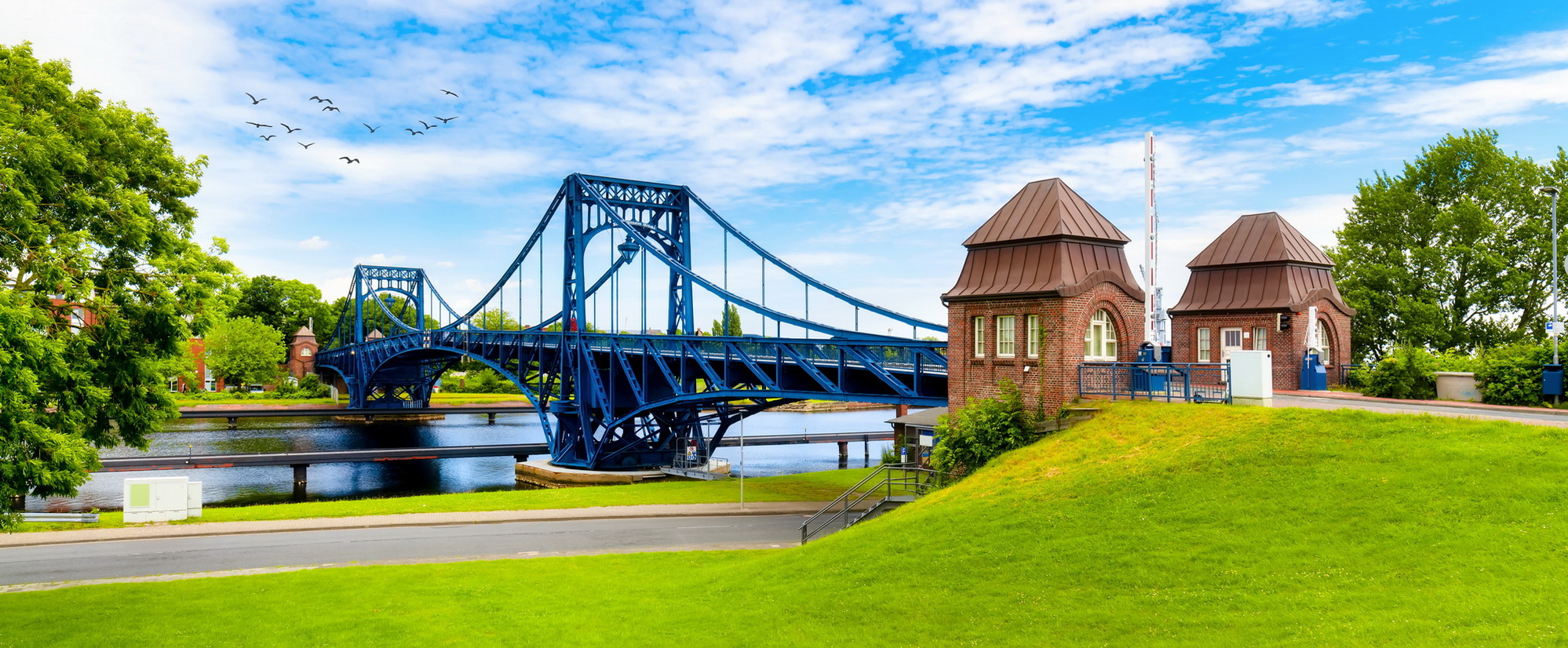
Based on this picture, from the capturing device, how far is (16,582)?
2145 centimetres

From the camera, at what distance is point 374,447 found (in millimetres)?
74812

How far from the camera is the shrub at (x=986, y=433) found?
23594 millimetres

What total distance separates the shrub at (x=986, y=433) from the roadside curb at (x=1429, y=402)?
847 cm

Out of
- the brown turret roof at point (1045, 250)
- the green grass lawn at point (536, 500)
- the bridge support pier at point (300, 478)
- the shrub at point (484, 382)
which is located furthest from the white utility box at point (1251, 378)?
the shrub at point (484, 382)

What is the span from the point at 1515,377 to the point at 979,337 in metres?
13.8

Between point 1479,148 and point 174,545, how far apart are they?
5385 cm

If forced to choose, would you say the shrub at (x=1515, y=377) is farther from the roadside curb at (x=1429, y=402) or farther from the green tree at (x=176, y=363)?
the green tree at (x=176, y=363)

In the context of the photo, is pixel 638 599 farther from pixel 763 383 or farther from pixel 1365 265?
pixel 1365 265

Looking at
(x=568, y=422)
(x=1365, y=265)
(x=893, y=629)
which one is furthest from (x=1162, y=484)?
(x=568, y=422)

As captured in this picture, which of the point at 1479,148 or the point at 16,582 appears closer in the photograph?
the point at 16,582

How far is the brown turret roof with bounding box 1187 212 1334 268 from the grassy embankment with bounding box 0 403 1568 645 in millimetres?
12026

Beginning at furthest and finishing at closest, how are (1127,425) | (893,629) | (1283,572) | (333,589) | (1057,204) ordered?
(1057,204), (1127,425), (333,589), (893,629), (1283,572)

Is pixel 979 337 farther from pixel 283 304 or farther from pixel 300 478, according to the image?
pixel 283 304

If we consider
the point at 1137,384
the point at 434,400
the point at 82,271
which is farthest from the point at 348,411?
the point at 1137,384
